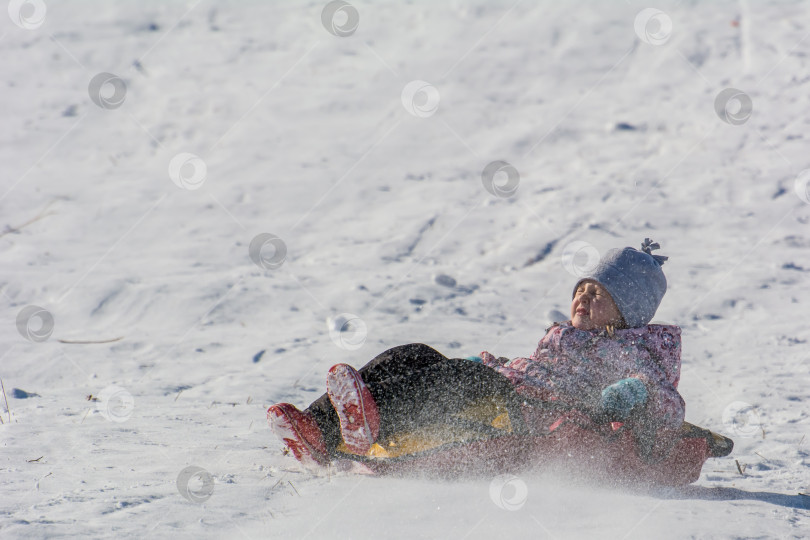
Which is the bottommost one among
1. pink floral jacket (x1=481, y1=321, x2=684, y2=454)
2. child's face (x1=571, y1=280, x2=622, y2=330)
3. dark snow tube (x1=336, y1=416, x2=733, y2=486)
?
dark snow tube (x1=336, y1=416, x2=733, y2=486)

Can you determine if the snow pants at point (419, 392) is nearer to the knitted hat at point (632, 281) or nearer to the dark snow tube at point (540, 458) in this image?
the dark snow tube at point (540, 458)

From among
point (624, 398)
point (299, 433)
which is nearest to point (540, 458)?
point (624, 398)

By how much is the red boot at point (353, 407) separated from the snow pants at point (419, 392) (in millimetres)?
130

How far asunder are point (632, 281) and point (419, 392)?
117 cm

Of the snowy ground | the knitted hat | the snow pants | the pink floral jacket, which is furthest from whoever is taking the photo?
the knitted hat

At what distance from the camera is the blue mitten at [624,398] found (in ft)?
10.3

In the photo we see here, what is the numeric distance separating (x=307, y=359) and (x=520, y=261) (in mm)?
2240

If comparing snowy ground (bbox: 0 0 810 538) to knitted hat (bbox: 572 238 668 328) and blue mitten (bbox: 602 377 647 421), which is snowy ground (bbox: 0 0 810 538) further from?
knitted hat (bbox: 572 238 668 328)

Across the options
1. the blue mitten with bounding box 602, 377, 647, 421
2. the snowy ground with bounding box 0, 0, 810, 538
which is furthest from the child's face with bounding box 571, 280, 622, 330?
the snowy ground with bounding box 0, 0, 810, 538

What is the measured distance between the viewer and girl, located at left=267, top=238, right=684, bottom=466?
10.1ft

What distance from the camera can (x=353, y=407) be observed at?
3021 mm

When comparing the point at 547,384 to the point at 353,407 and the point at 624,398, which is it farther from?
the point at 353,407

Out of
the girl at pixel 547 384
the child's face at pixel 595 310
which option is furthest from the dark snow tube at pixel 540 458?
the child's face at pixel 595 310

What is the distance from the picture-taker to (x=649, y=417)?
316 centimetres
